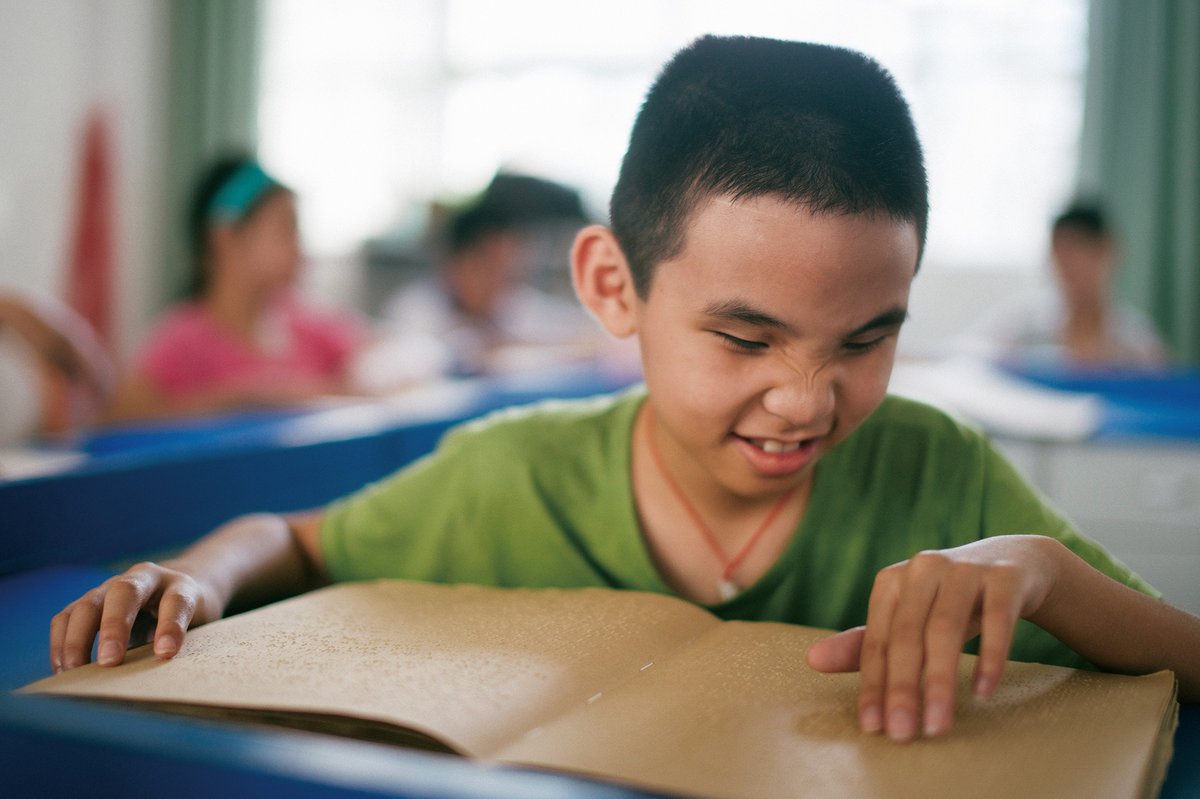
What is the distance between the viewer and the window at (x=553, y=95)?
142 inches

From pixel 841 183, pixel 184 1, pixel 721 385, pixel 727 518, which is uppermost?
pixel 184 1

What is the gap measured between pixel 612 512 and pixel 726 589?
0.10 m

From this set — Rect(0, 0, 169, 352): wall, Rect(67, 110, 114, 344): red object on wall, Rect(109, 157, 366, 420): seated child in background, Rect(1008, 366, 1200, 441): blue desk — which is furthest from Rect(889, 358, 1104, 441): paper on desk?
Rect(67, 110, 114, 344): red object on wall

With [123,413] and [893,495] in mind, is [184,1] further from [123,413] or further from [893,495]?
[893,495]

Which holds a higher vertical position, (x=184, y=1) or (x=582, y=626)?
(x=184, y=1)

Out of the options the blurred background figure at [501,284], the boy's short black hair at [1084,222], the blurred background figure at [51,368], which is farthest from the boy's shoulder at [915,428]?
the boy's short black hair at [1084,222]

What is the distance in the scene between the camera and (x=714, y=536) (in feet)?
2.44

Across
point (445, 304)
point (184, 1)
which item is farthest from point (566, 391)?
point (184, 1)

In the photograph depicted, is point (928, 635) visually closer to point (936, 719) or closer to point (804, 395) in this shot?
point (936, 719)

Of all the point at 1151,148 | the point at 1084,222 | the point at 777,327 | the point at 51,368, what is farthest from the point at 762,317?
the point at 1151,148

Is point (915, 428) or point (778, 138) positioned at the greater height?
point (778, 138)

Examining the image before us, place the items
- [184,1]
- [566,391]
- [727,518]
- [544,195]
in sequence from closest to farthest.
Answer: [727,518] → [566,391] → [544,195] → [184,1]

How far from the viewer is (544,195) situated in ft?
12.1

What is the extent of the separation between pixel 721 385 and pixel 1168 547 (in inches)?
14.9
